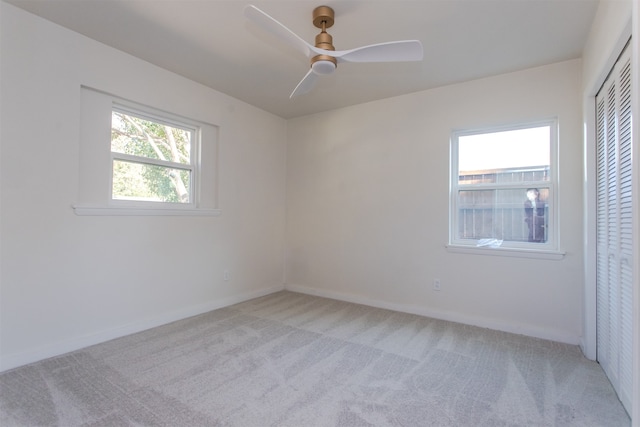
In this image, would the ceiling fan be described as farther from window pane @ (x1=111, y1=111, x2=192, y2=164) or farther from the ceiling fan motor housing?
window pane @ (x1=111, y1=111, x2=192, y2=164)

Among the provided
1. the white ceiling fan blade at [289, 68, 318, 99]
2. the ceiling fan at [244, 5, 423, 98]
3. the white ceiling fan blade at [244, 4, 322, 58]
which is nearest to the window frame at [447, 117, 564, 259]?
the ceiling fan at [244, 5, 423, 98]

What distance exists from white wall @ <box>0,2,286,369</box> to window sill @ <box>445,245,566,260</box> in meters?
2.70

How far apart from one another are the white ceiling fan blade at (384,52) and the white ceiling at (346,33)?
41 centimetres

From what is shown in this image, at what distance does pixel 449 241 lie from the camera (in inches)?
132

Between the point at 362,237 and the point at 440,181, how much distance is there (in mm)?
1162

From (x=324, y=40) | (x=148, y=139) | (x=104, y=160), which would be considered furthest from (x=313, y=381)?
(x=148, y=139)

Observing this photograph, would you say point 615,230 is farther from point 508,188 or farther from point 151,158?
point 151,158

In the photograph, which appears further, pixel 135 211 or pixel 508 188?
pixel 508 188

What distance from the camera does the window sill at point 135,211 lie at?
2565 millimetres

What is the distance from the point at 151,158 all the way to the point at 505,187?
3.60 metres

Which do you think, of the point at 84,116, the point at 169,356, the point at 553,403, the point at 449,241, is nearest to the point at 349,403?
the point at 553,403

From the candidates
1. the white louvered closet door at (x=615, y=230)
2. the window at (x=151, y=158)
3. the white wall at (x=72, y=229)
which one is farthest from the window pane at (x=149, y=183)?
the white louvered closet door at (x=615, y=230)

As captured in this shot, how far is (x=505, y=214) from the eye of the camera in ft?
10.3

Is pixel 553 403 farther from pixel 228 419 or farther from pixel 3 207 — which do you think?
pixel 3 207
